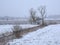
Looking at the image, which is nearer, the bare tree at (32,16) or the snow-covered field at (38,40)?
the snow-covered field at (38,40)

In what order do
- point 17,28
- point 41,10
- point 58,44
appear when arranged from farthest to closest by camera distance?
point 41,10 < point 17,28 < point 58,44

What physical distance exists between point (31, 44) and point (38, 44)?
20.9 inches

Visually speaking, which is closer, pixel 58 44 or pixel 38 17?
pixel 58 44

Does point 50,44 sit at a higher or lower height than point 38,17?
higher

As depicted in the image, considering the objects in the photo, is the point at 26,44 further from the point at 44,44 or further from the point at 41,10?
the point at 41,10

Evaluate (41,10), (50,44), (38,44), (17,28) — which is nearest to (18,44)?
(38,44)

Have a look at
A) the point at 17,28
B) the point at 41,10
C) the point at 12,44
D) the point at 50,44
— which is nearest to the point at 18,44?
the point at 12,44

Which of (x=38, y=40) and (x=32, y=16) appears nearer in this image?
(x=38, y=40)

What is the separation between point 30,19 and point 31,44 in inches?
2337

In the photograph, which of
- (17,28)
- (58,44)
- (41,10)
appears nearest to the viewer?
(58,44)

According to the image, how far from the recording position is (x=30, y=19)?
72.9 metres

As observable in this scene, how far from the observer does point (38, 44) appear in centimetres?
1366

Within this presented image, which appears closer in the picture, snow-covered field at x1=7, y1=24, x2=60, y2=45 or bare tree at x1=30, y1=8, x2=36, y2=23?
snow-covered field at x1=7, y1=24, x2=60, y2=45

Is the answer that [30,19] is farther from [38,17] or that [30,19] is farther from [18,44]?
[18,44]
